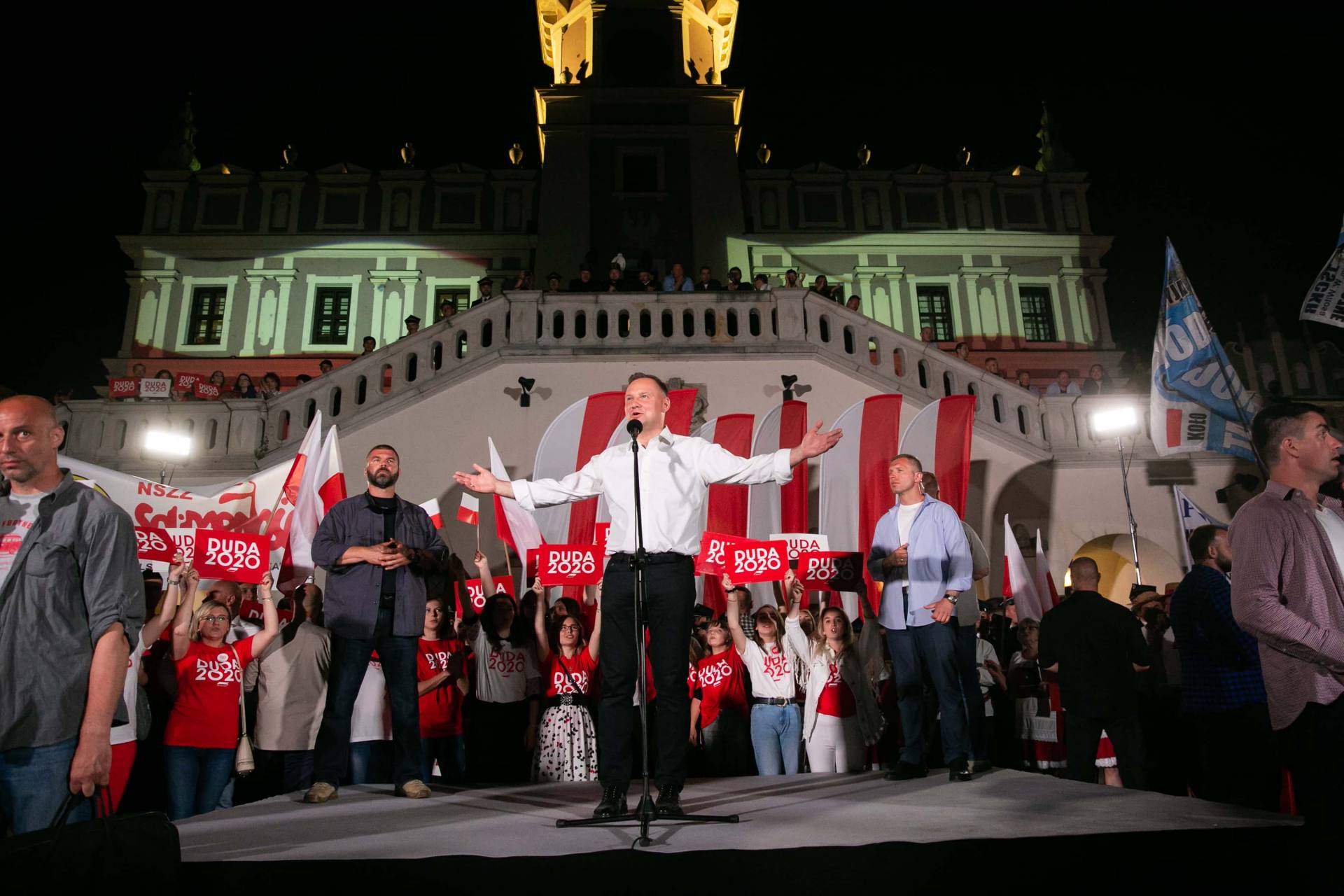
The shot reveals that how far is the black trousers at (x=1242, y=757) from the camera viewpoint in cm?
528

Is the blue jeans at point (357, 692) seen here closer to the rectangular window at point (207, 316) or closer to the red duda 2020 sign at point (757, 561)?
the red duda 2020 sign at point (757, 561)

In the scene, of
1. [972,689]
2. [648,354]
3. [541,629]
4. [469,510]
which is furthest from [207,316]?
[972,689]

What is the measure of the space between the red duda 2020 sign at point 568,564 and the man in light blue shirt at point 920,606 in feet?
10.0

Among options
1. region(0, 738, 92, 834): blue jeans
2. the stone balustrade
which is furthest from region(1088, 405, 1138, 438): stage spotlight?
region(0, 738, 92, 834): blue jeans

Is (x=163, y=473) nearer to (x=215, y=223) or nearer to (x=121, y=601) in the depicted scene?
(x=121, y=601)

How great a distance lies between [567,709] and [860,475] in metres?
5.72

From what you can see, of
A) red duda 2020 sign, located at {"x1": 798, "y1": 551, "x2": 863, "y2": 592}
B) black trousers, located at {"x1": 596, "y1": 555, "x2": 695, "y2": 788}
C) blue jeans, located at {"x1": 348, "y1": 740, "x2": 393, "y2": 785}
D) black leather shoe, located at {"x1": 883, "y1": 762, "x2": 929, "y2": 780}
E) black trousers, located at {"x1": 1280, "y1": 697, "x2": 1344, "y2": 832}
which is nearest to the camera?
black trousers, located at {"x1": 1280, "y1": 697, "x2": 1344, "y2": 832}

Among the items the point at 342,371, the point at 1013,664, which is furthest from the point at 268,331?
the point at 1013,664

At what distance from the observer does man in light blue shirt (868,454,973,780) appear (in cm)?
595

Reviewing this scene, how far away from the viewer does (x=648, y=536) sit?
15.6 ft

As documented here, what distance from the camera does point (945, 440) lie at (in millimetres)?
11977

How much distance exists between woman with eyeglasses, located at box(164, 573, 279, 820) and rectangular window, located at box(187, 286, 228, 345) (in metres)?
23.2

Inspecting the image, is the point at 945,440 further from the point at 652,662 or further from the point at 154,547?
the point at 154,547

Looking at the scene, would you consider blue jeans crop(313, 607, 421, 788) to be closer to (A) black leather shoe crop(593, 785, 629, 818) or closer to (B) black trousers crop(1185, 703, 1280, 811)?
(A) black leather shoe crop(593, 785, 629, 818)
